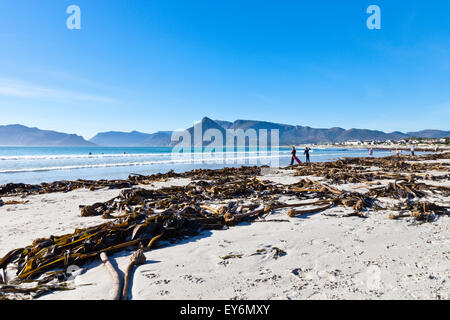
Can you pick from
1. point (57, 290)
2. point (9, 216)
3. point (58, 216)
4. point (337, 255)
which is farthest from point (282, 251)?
point (9, 216)

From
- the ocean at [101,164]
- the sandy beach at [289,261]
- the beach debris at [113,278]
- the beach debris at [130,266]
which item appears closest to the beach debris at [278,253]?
the sandy beach at [289,261]

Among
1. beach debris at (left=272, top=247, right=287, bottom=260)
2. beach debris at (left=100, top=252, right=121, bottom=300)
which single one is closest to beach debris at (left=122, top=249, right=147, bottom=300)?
beach debris at (left=100, top=252, right=121, bottom=300)

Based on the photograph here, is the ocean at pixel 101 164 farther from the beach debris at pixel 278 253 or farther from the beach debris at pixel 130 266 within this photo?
the beach debris at pixel 278 253

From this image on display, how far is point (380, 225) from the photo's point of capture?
3.62 m

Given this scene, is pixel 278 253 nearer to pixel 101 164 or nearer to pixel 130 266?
pixel 130 266

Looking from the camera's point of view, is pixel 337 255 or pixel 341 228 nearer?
pixel 337 255

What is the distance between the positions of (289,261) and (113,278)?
1700 mm

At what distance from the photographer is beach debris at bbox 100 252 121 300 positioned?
6.10ft

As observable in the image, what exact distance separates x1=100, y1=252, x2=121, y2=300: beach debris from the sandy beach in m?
0.06

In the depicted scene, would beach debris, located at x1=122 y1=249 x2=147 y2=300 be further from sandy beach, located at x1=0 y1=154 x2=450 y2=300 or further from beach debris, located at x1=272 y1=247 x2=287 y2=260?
beach debris, located at x1=272 y1=247 x2=287 y2=260
